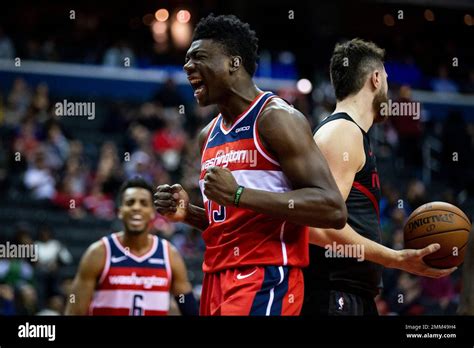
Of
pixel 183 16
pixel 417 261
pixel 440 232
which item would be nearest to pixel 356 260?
pixel 417 261

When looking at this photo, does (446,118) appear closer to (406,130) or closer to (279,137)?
(406,130)

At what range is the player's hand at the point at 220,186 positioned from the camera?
13.2 feet

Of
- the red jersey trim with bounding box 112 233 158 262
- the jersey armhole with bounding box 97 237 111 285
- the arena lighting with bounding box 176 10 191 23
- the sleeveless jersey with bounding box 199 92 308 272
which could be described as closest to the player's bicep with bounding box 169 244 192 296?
the red jersey trim with bounding box 112 233 158 262

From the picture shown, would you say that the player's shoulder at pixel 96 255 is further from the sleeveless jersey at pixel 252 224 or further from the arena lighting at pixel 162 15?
the arena lighting at pixel 162 15

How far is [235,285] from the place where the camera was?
4191 millimetres

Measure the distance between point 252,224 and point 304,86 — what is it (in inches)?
524

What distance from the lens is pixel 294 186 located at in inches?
164

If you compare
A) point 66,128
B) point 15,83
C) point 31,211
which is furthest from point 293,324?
point 15,83

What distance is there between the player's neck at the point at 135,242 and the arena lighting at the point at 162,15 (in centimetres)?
1227

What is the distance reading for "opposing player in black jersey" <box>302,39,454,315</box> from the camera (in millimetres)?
4551

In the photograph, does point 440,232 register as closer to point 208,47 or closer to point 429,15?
point 208,47

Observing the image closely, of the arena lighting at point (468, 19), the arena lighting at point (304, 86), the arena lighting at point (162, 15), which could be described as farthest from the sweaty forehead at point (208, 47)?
the arena lighting at point (468, 19)

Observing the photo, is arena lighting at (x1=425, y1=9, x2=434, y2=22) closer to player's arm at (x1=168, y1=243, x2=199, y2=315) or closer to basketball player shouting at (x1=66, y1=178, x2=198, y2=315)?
basketball player shouting at (x1=66, y1=178, x2=198, y2=315)

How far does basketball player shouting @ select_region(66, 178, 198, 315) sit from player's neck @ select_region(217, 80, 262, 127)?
2.59m
